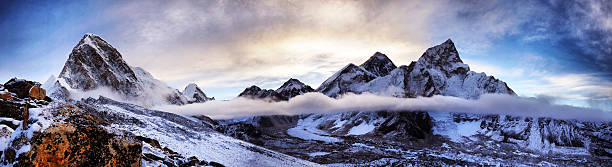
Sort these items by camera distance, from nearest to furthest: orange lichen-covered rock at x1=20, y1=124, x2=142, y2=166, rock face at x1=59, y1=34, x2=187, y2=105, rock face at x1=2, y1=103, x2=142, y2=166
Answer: rock face at x1=2, y1=103, x2=142, y2=166
orange lichen-covered rock at x1=20, y1=124, x2=142, y2=166
rock face at x1=59, y1=34, x2=187, y2=105

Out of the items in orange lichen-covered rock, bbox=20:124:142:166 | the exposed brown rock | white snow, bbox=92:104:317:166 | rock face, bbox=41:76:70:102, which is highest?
rock face, bbox=41:76:70:102

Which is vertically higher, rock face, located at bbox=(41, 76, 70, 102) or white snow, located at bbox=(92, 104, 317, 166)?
rock face, located at bbox=(41, 76, 70, 102)

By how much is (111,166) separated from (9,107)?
386 inches

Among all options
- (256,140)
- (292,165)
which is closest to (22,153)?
(292,165)

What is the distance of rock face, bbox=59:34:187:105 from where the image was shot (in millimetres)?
131625

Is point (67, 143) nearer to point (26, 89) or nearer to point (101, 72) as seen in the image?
point (26, 89)

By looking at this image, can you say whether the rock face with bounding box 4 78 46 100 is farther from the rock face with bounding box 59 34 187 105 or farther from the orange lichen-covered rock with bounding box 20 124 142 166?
the rock face with bounding box 59 34 187 105

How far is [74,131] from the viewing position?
966 centimetres

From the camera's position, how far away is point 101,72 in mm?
144500

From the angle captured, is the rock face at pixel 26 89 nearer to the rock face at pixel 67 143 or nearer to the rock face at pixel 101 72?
the rock face at pixel 67 143

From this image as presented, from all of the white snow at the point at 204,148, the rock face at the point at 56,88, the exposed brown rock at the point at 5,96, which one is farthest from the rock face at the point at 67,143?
the rock face at the point at 56,88

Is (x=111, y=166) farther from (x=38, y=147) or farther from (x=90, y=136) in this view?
(x=38, y=147)

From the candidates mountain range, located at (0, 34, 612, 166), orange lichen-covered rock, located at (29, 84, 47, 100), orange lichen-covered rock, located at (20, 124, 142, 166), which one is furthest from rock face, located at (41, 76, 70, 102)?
orange lichen-covered rock, located at (20, 124, 142, 166)

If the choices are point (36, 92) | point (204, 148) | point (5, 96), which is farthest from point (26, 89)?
point (204, 148)
